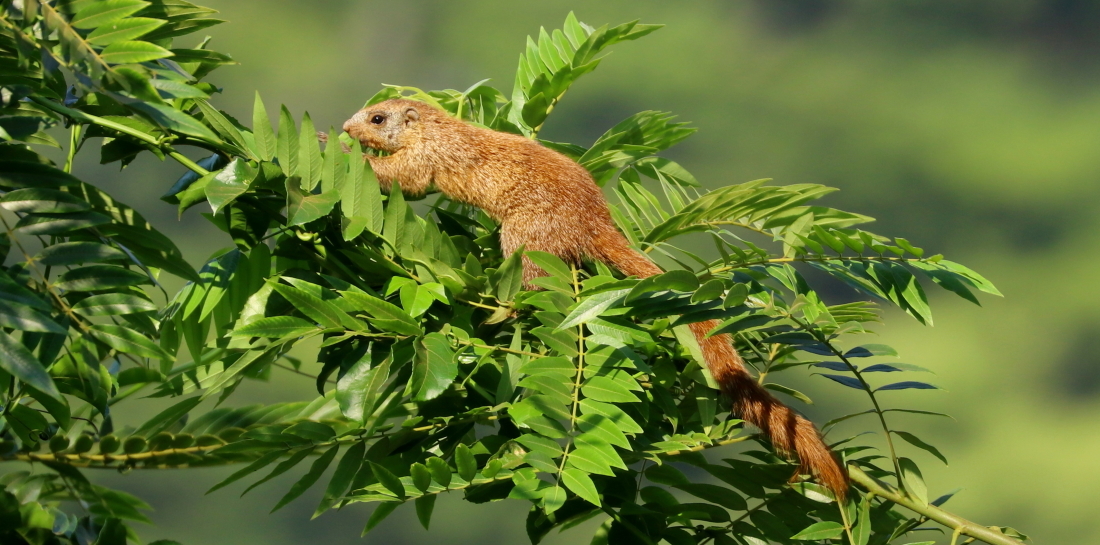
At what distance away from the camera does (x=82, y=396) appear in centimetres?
55

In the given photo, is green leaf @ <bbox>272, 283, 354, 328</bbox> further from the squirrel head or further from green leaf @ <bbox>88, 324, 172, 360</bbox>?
the squirrel head

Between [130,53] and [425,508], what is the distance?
1.14 feet

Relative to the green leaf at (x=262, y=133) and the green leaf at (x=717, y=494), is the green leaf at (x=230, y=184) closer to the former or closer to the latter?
the green leaf at (x=262, y=133)

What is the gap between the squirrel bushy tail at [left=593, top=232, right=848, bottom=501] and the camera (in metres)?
0.59

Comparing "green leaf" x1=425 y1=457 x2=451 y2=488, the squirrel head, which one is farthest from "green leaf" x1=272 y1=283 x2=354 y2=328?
the squirrel head

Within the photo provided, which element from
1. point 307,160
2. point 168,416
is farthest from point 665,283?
point 168,416

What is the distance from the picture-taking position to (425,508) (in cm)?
58

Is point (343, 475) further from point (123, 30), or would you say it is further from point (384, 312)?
point (123, 30)

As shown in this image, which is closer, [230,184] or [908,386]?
[230,184]

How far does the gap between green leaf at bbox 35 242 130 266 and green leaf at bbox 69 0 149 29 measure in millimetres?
120

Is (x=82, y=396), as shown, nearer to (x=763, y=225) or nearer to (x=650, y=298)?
(x=650, y=298)

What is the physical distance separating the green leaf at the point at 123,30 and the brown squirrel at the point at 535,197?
0.26 metres

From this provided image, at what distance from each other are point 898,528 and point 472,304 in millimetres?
361

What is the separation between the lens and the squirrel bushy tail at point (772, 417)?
1.93 feet
